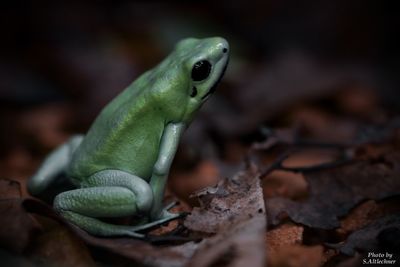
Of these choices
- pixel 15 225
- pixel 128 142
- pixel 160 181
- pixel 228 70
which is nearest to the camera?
pixel 15 225

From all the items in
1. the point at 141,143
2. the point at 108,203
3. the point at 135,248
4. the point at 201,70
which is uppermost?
the point at 201,70

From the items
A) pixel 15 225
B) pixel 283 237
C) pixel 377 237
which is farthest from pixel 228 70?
pixel 15 225

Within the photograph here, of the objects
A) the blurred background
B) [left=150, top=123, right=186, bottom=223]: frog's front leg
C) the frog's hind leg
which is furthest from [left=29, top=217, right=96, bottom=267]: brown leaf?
the blurred background

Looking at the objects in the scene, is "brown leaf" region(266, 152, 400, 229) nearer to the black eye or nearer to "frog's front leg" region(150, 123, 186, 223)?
"frog's front leg" region(150, 123, 186, 223)

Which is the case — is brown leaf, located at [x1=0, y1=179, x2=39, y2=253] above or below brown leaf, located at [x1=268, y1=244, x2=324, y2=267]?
above

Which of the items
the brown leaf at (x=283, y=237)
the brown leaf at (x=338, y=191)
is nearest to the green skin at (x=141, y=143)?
the brown leaf at (x=283, y=237)

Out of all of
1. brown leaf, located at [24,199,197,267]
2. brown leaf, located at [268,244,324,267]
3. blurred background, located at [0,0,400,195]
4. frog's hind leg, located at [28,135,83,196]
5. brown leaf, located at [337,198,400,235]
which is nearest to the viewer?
brown leaf, located at [24,199,197,267]

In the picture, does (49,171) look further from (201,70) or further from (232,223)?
(232,223)

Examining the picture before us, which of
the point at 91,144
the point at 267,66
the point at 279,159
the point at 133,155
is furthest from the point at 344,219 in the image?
the point at 267,66
